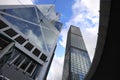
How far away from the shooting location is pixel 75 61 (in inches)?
3625

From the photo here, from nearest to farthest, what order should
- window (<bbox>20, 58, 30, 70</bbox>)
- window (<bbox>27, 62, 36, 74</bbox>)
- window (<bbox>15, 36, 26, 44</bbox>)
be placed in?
1. window (<bbox>20, 58, 30, 70</bbox>)
2. window (<bbox>27, 62, 36, 74</bbox>)
3. window (<bbox>15, 36, 26, 44</bbox>)

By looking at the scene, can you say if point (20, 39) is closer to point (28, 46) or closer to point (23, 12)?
point (28, 46)

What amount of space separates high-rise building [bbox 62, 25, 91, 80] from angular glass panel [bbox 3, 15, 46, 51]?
4320cm

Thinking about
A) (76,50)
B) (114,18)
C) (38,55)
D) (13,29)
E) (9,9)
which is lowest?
(114,18)

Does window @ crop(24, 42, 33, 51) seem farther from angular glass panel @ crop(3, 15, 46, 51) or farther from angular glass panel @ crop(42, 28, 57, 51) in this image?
angular glass panel @ crop(42, 28, 57, 51)

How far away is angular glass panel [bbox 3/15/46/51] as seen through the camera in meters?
30.9

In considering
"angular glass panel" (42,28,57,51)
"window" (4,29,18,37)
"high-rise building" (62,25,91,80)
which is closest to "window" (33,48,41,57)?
"window" (4,29,18,37)

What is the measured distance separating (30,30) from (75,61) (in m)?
62.0

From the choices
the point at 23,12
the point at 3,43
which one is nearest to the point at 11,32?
the point at 3,43

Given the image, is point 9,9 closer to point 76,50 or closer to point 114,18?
point 114,18

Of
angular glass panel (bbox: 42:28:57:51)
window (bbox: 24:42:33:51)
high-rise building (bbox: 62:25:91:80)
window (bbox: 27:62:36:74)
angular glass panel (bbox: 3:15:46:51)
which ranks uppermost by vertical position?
high-rise building (bbox: 62:25:91:80)

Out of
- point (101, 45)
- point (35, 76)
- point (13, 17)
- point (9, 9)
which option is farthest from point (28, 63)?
A: point (101, 45)

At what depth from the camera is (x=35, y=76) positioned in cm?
2622

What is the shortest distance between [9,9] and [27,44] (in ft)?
35.8
